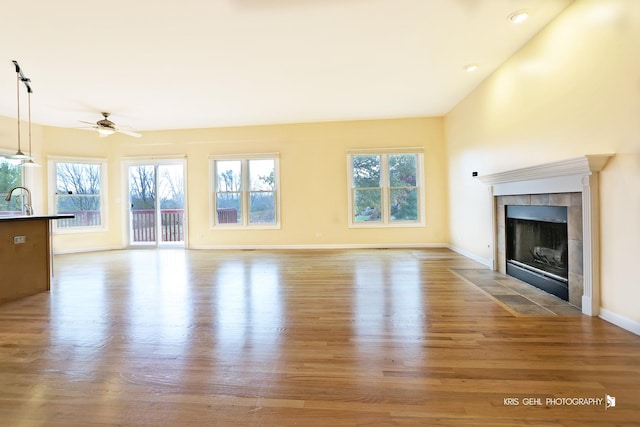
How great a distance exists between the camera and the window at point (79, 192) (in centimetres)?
653

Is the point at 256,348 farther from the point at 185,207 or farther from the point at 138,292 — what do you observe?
the point at 185,207

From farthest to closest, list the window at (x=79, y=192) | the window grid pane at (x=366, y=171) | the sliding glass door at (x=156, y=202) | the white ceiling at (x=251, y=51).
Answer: the sliding glass door at (x=156, y=202), the window grid pane at (x=366, y=171), the window at (x=79, y=192), the white ceiling at (x=251, y=51)

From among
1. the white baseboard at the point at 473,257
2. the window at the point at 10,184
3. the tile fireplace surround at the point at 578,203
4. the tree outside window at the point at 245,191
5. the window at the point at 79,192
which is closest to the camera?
the tile fireplace surround at the point at 578,203

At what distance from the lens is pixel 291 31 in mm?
3115

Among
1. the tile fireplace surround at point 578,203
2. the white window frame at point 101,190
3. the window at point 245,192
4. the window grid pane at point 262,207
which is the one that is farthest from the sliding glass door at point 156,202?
the tile fireplace surround at point 578,203

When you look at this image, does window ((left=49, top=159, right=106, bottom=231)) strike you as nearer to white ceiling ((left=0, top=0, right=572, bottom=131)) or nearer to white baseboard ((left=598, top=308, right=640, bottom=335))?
white ceiling ((left=0, top=0, right=572, bottom=131))

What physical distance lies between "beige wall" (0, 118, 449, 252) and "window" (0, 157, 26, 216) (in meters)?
0.33

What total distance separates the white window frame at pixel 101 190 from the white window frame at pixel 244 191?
255 cm

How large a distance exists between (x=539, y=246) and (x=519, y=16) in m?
2.47

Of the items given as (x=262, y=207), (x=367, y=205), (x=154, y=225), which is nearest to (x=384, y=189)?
(x=367, y=205)

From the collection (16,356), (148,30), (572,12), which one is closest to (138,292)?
(16,356)

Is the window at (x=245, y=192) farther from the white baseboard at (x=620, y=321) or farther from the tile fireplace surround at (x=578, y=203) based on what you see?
the white baseboard at (x=620, y=321)

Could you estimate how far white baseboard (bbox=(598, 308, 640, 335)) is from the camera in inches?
85.5

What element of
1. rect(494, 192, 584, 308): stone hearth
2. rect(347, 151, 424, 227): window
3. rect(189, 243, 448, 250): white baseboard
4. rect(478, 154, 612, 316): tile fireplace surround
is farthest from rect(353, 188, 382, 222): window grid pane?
rect(494, 192, 584, 308): stone hearth
